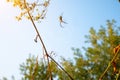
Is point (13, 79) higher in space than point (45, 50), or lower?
higher

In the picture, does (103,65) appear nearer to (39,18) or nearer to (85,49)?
(85,49)

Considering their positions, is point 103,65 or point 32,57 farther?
point 32,57

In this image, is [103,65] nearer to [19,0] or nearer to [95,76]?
[95,76]

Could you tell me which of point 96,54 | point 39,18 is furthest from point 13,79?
point 39,18

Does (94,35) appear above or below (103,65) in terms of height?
above

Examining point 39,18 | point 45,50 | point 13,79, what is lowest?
point 45,50

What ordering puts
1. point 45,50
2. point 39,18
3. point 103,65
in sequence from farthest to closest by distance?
point 103,65, point 39,18, point 45,50

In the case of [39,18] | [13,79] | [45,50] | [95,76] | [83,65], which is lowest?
[45,50]

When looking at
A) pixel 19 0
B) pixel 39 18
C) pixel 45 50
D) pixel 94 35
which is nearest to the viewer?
pixel 45 50

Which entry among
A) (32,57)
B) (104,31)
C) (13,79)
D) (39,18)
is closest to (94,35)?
(104,31)
